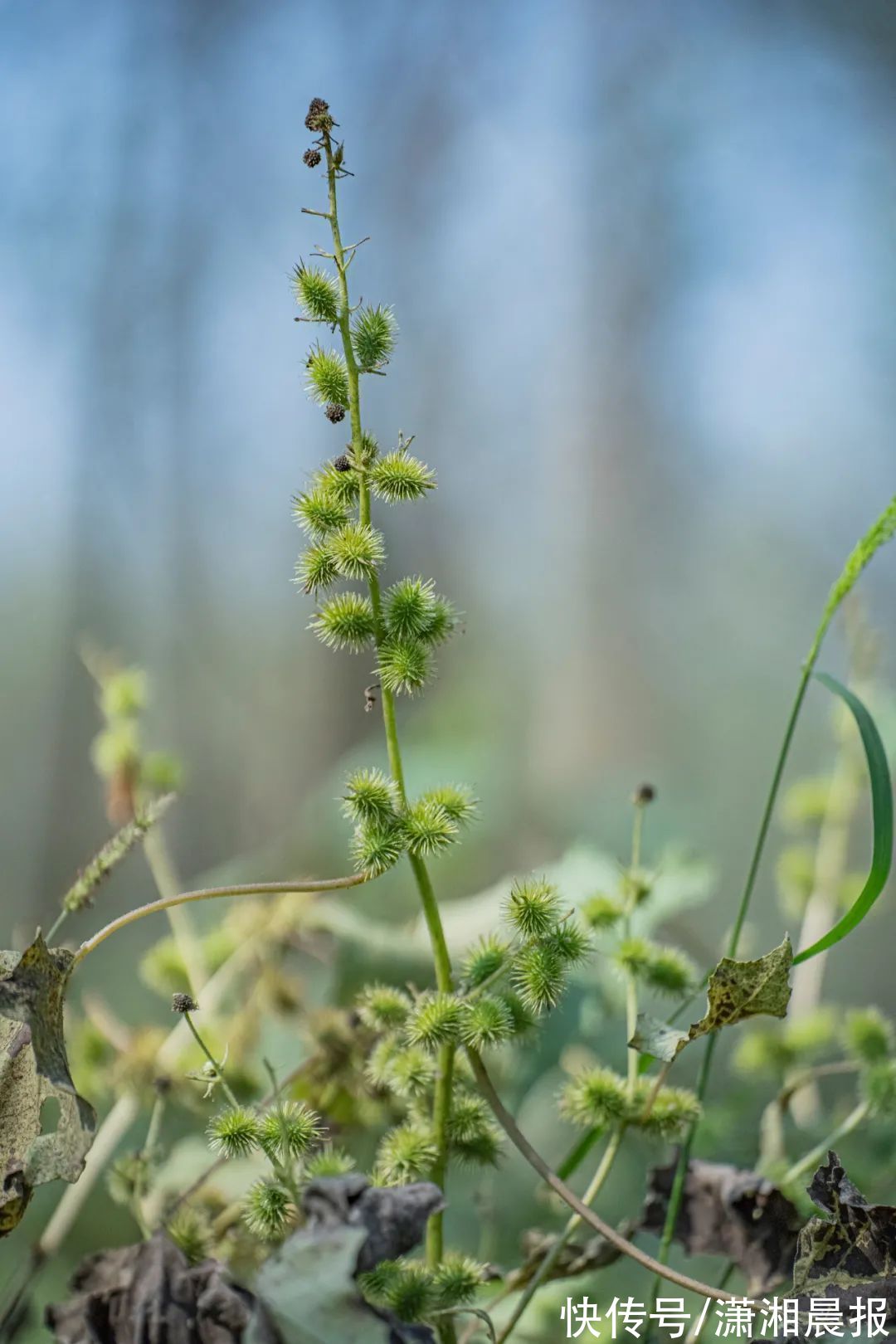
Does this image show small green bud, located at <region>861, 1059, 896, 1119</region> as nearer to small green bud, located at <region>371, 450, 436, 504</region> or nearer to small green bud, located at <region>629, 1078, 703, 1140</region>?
small green bud, located at <region>629, 1078, 703, 1140</region>

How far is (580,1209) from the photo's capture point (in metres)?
0.25

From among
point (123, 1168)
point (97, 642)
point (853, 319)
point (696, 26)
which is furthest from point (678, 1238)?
point (696, 26)

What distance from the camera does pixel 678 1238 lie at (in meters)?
0.32

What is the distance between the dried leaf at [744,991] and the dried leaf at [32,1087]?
0.42 ft

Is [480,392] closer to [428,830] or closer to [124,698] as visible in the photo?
[124,698]

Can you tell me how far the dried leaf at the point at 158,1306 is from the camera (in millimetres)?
227

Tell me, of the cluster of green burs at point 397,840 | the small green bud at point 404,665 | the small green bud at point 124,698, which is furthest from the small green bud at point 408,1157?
the small green bud at point 124,698

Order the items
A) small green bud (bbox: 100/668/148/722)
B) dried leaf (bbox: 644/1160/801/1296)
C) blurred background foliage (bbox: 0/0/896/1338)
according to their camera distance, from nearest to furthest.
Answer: dried leaf (bbox: 644/1160/801/1296) < small green bud (bbox: 100/668/148/722) < blurred background foliage (bbox: 0/0/896/1338)

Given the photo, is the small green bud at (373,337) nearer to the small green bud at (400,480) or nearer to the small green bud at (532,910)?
the small green bud at (400,480)

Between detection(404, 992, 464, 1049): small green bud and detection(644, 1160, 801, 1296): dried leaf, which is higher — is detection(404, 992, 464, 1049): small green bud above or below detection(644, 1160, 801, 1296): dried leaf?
above

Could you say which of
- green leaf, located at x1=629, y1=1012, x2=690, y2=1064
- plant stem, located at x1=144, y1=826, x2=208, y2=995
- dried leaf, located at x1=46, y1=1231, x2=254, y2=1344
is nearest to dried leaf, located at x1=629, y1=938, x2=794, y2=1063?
green leaf, located at x1=629, y1=1012, x2=690, y2=1064

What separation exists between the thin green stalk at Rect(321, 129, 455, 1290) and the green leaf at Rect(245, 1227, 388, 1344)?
0.06m

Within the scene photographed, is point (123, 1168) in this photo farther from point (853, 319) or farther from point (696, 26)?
point (696, 26)

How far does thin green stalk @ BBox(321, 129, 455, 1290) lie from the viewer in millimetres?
251
